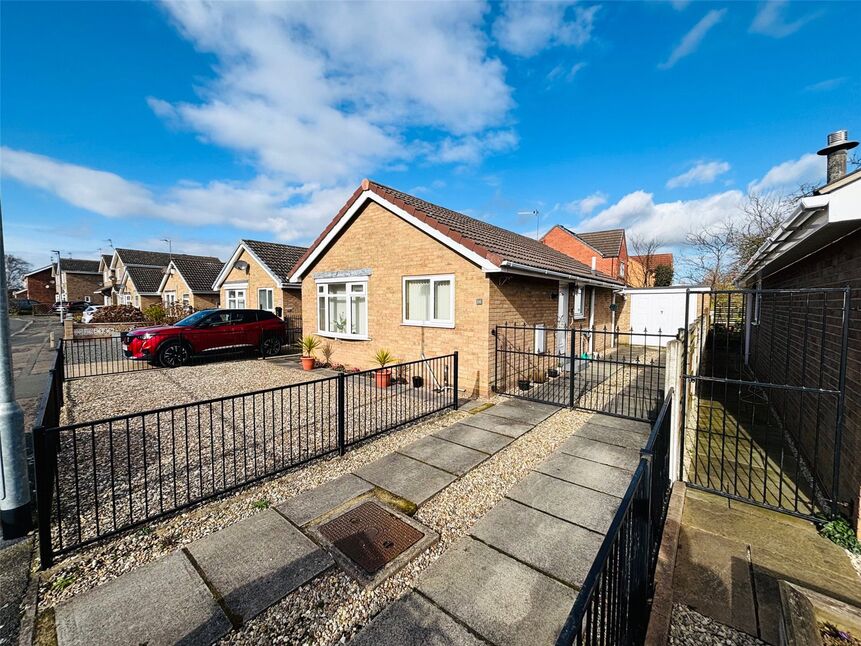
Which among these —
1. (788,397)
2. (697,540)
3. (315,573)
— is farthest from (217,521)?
(788,397)

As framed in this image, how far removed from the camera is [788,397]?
Answer: 6.53 meters

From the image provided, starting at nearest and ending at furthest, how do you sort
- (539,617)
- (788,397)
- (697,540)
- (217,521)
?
(539,617)
(697,540)
(217,521)
(788,397)

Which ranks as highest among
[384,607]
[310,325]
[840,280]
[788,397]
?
[840,280]

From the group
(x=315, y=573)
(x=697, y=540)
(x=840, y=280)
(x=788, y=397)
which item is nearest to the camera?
(x=315, y=573)

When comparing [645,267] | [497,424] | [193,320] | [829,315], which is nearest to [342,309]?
[193,320]

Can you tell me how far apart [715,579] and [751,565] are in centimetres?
43

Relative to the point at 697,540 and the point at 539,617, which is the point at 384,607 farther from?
the point at 697,540

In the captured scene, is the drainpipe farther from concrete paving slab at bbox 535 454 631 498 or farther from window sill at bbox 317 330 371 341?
window sill at bbox 317 330 371 341

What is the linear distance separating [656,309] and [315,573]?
1988cm

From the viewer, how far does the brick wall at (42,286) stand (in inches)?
2136

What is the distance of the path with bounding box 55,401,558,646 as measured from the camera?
2486 millimetres

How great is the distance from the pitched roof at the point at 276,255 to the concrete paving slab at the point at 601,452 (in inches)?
576

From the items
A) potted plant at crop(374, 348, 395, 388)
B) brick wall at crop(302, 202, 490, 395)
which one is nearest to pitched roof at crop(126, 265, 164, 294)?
brick wall at crop(302, 202, 490, 395)

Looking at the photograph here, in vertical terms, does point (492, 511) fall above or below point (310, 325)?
below
